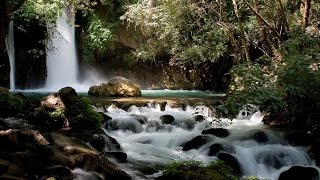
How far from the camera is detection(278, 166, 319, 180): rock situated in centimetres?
672

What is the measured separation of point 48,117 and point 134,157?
2155mm

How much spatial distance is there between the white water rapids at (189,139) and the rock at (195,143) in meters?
0.09

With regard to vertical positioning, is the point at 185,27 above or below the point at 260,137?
above

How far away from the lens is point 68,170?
5637 millimetres

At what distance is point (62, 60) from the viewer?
19.2 meters

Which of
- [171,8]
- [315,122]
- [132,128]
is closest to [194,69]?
[171,8]

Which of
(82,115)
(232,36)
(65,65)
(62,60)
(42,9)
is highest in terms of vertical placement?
(42,9)

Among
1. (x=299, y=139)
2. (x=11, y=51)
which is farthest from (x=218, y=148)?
(x=11, y=51)

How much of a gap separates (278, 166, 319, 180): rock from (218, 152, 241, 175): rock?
2.48ft

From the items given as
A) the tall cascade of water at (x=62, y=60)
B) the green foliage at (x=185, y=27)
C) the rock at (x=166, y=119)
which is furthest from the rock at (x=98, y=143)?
the tall cascade of water at (x=62, y=60)

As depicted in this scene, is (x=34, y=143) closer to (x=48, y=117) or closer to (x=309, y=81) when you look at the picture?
(x=48, y=117)

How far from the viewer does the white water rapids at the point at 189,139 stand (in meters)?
7.36

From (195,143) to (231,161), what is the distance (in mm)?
1060

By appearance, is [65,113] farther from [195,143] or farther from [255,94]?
[255,94]
